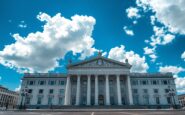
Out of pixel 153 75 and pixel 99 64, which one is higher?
pixel 99 64

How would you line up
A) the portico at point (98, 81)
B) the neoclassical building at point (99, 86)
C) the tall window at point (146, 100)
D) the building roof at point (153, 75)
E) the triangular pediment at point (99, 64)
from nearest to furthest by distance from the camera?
the portico at point (98, 81) < the neoclassical building at point (99, 86) < the triangular pediment at point (99, 64) < the tall window at point (146, 100) < the building roof at point (153, 75)

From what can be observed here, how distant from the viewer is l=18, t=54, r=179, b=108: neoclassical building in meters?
57.3

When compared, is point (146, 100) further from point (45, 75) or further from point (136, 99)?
point (45, 75)

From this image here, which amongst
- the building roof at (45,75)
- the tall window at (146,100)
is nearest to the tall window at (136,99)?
the tall window at (146,100)

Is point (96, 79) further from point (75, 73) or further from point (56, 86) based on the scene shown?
point (56, 86)

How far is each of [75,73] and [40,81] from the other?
17.5 metres

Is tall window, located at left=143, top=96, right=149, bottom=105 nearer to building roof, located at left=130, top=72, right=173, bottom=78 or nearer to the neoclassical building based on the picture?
the neoclassical building

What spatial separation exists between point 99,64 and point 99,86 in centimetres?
861

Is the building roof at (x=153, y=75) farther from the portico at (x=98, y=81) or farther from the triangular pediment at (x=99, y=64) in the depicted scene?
the triangular pediment at (x=99, y=64)

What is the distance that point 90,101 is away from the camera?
57.0m

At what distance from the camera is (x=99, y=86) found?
60.5 m

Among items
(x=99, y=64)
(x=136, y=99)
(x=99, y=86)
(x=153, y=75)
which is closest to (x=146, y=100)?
(x=136, y=99)

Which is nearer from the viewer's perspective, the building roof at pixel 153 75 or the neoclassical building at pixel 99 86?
the neoclassical building at pixel 99 86

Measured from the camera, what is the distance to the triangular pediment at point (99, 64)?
193 ft
